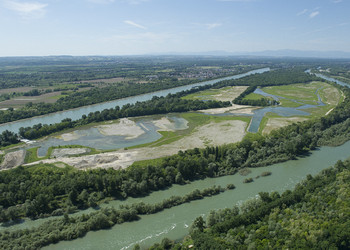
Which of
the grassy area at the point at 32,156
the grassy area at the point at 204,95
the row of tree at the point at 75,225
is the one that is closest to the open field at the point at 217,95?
the grassy area at the point at 204,95

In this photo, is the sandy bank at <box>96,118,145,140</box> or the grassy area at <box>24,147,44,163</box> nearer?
the grassy area at <box>24,147,44,163</box>

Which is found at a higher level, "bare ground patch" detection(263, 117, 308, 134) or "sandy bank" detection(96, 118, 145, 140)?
"bare ground patch" detection(263, 117, 308, 134)

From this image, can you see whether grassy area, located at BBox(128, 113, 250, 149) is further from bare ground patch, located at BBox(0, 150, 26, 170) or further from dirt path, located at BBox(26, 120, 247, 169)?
bare ground patch, located at BBox(0, 150, 26, 170)

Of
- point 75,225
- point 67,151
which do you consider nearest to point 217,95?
point 67,151

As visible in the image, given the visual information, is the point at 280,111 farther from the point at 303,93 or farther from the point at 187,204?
the point at 187,204

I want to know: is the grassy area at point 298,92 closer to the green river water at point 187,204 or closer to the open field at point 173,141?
the open field at point 173,141

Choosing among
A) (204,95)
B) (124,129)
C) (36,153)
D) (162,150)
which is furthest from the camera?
(204,95)

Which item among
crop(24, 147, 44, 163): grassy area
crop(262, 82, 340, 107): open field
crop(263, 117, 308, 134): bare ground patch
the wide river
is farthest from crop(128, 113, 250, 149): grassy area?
crop(262, 82, 340, 107): open field

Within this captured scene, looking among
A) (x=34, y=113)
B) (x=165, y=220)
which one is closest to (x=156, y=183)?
(x=165, y=220)
